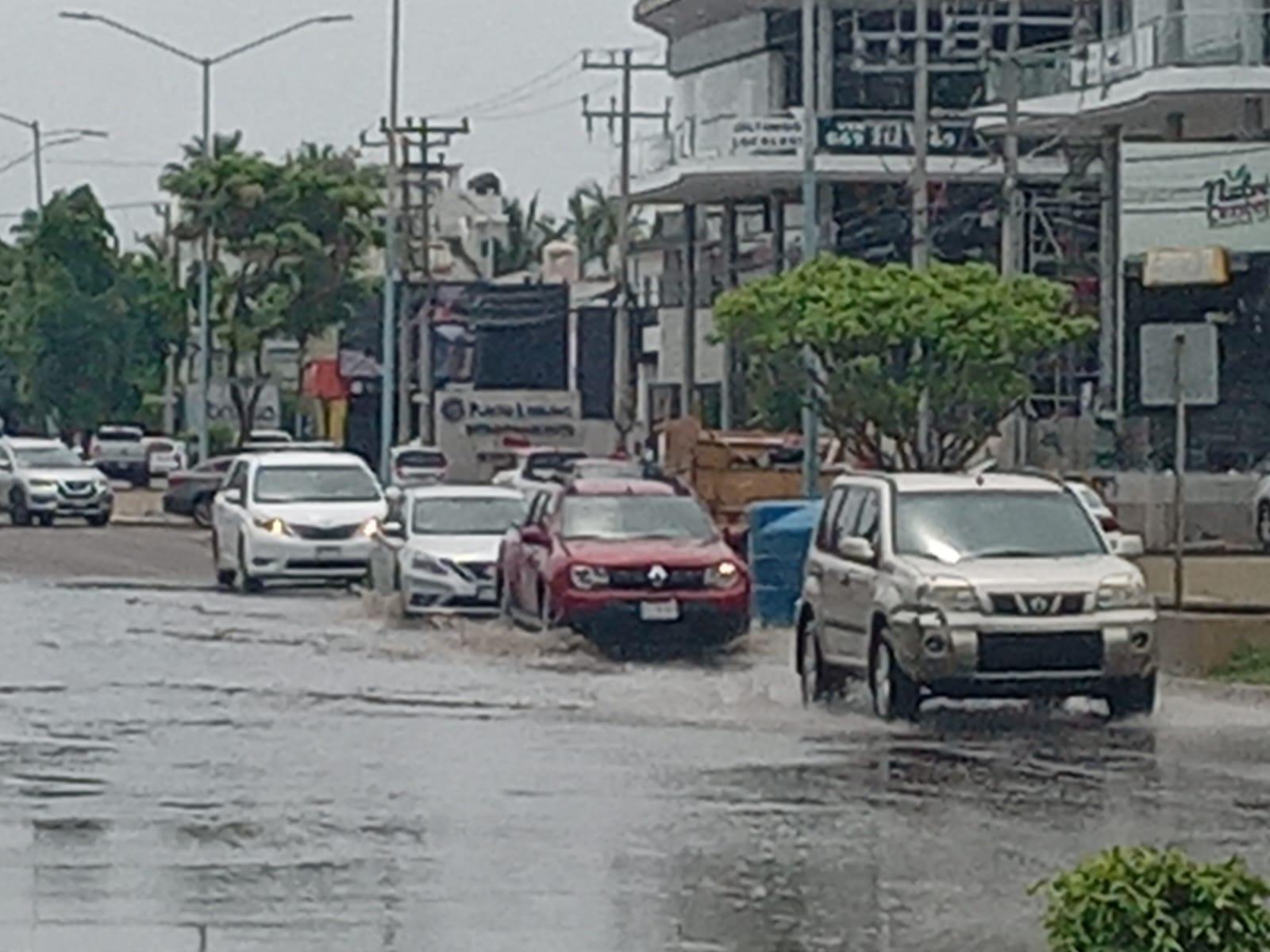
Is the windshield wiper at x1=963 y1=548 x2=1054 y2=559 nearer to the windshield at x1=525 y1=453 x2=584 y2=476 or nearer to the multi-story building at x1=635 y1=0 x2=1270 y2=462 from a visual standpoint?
the multi-story building at x1=635 y1=0 x2=1270 y2=462

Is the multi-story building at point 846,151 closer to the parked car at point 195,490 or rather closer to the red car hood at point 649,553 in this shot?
the parked car at point 195,490

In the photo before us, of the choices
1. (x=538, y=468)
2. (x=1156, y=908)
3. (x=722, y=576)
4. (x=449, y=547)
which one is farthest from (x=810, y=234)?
(x=1156, y=908)

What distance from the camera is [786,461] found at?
49.0m

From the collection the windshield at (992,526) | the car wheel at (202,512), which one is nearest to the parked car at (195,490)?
the car wheel at (202,512)

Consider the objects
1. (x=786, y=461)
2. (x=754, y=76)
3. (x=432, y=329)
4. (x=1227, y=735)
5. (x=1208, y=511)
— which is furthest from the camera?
(x=432, y=329)

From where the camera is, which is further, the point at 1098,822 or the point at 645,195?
the point at 645,195

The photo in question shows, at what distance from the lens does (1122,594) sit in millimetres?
21109

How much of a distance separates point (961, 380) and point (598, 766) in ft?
91.2

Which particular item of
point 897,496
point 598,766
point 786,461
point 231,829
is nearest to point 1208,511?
point 786,461

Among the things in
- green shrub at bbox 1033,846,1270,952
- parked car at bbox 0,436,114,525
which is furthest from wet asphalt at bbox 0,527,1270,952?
parked car at bbox 0,436,114,525

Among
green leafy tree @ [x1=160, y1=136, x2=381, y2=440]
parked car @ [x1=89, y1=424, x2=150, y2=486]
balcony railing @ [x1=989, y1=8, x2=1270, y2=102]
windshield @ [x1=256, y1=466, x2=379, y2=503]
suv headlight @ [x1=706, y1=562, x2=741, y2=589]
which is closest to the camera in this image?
suv headlight @ [x1=706, y1=562, x2=741, y2=589]

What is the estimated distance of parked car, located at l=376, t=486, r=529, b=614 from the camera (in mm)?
32500

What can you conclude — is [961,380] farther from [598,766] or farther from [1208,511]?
[598,766]

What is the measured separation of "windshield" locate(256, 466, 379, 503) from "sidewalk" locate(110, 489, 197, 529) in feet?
72.3
